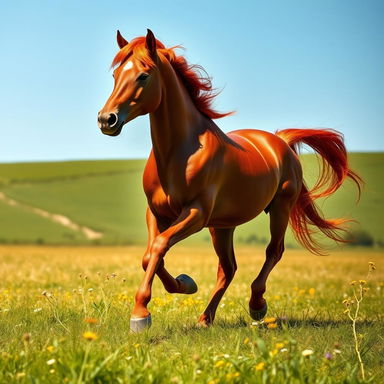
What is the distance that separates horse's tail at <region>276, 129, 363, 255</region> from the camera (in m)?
9.12

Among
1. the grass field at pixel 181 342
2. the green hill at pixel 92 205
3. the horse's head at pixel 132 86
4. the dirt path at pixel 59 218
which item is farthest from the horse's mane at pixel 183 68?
the dirt path at pixel 59 218

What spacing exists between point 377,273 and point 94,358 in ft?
44.1

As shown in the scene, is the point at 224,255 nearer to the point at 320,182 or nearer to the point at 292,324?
the point at 292,324

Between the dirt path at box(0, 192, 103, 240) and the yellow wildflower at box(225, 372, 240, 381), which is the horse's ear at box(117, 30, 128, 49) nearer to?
the yellow wildflower at box(225, 372, 240, 381)

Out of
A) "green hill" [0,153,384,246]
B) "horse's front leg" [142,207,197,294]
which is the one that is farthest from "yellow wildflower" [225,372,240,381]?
"green hill" [0,153,384,246]

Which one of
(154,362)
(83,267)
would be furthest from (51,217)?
(154,362)

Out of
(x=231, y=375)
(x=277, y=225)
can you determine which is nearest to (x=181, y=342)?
(x=231, y=375)

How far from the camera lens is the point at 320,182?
943 cm

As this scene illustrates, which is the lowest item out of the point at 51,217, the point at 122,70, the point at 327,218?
the point at 51,217

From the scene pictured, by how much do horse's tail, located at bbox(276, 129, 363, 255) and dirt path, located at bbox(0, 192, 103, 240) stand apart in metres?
34.6

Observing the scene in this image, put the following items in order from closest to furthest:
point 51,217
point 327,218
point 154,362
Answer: point 154,362 → point 327,218 → point 51,217

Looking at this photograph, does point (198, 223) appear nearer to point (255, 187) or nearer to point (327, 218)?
point (255, 187)

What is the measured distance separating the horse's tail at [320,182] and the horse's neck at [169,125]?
2757 mm

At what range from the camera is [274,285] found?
13289 mm
